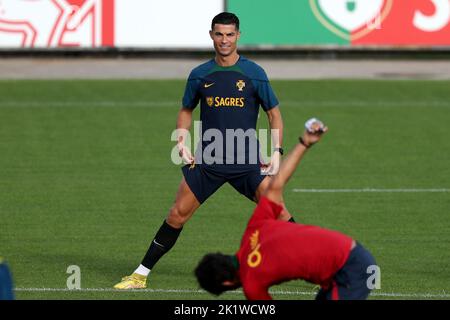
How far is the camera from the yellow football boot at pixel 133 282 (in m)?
11.5

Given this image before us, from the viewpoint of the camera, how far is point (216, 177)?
11.5 meters

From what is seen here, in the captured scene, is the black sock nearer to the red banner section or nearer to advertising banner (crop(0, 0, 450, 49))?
advertising banner (crop(0, 0, 450, 49))

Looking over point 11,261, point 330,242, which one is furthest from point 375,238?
point 330,242

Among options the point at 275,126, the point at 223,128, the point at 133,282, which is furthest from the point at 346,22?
the point at 133,282

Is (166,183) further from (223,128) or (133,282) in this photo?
(223,128)

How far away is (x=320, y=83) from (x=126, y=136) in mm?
6485

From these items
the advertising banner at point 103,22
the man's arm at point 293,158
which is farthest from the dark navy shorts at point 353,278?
the advertising banner at point 103,22

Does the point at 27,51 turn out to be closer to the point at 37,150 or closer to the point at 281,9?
the point at 281,9

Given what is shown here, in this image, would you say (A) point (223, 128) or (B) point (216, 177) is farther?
(B) point (216, 177)

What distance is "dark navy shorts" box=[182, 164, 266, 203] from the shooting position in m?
11.4

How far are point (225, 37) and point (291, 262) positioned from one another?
3423mm

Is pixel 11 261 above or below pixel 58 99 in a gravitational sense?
below

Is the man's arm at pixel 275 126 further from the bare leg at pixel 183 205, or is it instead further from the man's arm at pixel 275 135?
the bare leg at pixel 183 205
